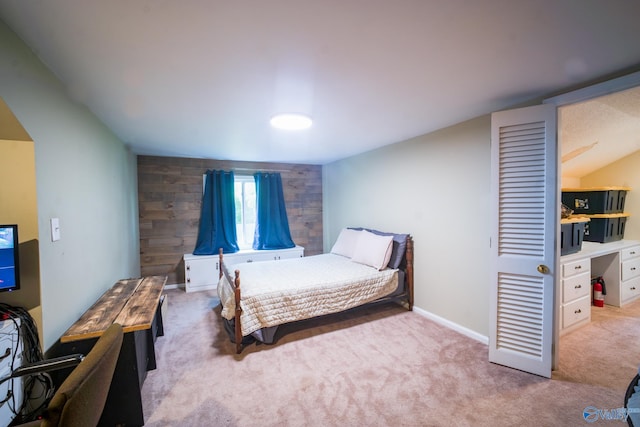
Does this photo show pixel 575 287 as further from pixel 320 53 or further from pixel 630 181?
pixel 320 53

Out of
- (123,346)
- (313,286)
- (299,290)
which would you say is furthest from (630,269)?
(123,346)

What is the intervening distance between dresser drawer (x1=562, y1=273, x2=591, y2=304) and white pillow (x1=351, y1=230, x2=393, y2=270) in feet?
5.86

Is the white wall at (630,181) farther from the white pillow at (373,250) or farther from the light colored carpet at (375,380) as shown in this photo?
the white pillow at (373,250)

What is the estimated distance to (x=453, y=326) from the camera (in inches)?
116

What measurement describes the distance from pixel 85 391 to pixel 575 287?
3987mm

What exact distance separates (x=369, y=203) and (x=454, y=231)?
156 centimetres

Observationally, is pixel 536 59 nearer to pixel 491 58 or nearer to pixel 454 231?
pixel 491 58

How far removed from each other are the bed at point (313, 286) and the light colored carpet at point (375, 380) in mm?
253

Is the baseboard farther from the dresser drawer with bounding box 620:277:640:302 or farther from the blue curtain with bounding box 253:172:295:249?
the blue curtain with bounding box 253:172:295:249

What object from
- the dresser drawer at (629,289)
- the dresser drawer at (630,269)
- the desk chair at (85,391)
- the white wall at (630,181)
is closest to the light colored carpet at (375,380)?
the dresser drawer at (629,289)

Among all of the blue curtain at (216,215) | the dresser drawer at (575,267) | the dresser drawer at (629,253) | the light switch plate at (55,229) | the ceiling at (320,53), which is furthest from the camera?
the blue curtain at (216,215)

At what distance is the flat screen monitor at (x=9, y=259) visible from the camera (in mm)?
1293

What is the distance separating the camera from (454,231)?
293 centimetres

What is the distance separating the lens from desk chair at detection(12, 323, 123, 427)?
724mm
